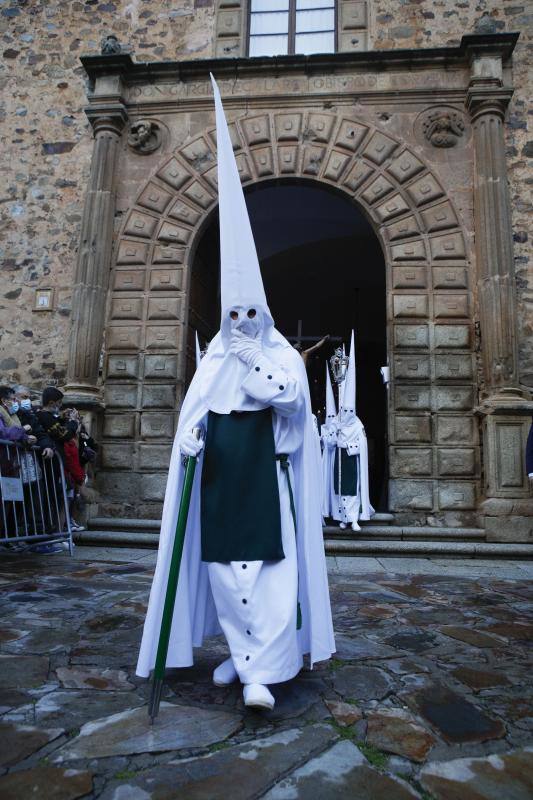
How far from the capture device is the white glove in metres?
2.49

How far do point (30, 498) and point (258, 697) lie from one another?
14.6 ft

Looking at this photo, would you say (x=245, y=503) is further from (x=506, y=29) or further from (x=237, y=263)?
(x=506, y=29)

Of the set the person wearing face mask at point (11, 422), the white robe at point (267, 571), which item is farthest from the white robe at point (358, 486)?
the white robe at point (267, 571)

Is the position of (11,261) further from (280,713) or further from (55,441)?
(280,713)

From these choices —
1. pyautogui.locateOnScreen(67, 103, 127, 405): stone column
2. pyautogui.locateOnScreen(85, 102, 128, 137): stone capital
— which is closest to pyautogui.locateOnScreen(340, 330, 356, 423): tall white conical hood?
pyautogui.locateOnScreen(67, 103, 127, 405): stone column

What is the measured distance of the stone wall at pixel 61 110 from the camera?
854 centimetres

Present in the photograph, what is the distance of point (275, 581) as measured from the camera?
245 centimetres

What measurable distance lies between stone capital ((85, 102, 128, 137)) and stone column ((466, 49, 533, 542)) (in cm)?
483

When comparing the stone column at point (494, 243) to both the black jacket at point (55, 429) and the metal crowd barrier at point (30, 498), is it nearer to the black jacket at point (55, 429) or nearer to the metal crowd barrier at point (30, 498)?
the black jacket at point (55, 429)

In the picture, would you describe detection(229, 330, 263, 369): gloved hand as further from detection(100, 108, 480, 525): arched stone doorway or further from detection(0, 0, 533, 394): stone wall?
detection(0, 0, 533, 394): stone wall

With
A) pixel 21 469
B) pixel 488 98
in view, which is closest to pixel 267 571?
pixel 21 469

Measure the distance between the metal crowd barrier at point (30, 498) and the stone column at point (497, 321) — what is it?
4.78 m

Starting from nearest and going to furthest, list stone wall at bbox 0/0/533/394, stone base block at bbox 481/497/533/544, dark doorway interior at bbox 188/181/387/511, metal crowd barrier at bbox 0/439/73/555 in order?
metal crowd barrier at bbox 0/439/73/555, stone base block at bbox 481/497/533/544, stone wall at bbox 0/0/533/394, dark doorway interior at bbox 188/181/387/511

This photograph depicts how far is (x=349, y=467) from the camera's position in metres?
7.99
